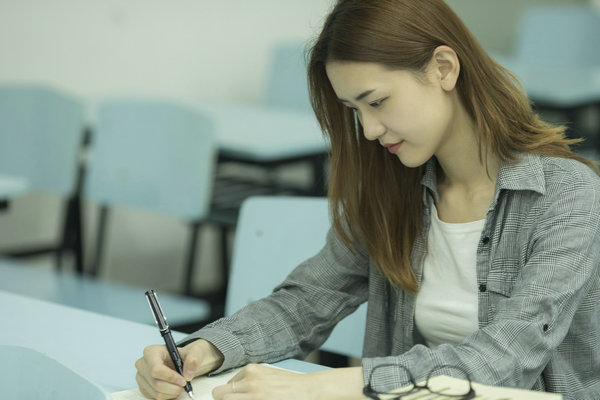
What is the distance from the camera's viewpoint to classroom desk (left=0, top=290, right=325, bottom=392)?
1.15 meters

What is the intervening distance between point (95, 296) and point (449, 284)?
50.2 inches

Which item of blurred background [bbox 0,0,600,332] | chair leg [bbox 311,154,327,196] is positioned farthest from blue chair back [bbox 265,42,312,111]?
chair leg [bbox 311,154,327,196]

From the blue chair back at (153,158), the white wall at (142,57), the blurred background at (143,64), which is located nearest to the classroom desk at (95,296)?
the blue chair back at (153,158)

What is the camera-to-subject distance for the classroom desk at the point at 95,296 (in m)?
2.18

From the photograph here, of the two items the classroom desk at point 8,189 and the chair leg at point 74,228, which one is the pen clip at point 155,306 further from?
the chair leg at point 74,228

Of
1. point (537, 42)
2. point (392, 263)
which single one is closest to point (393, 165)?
point (392, 263)

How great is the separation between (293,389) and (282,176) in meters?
3.58

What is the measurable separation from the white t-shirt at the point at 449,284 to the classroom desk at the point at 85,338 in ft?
0.81

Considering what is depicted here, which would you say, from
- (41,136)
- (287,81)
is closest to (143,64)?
(287,81)

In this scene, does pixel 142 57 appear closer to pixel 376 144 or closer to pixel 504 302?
pixel 376 144

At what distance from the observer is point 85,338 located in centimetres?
126

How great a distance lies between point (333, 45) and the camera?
1221 millimetres

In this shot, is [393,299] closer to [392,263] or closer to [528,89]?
[392,263]

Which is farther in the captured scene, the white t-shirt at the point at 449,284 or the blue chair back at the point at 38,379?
the white t-shirt at the point at 449,284
